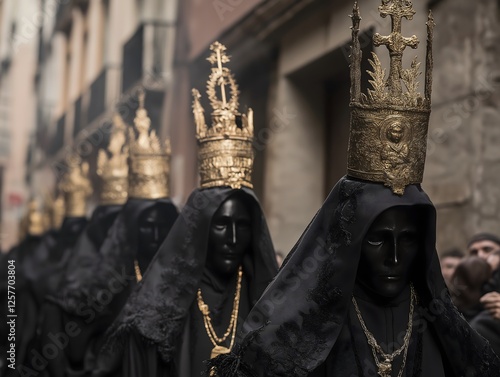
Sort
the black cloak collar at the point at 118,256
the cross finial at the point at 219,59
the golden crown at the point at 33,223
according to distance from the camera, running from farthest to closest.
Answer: the golden crown at the point at 33,223 → the black cloak collar at the point at 118,256 → the cross finial at the point at 219,59

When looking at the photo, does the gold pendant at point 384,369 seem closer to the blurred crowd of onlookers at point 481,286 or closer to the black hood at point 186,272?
the blurred crowd of onlookers at point 481,286

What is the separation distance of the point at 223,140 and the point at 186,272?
835mm

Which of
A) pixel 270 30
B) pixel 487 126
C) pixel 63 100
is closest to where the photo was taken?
pixel 487 126

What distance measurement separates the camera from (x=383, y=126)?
4855mm

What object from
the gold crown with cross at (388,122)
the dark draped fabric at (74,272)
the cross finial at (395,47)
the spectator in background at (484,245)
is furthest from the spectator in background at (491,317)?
the dark draped fabric at (74,272)

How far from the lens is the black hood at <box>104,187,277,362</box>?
21.7 feet

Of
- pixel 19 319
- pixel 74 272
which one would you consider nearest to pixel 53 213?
pixel 19 319

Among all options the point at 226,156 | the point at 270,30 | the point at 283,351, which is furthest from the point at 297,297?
the point at 270,30

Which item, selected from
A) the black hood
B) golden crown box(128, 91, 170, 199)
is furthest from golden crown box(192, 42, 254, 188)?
golden crown box(128, 91, 170, 199)

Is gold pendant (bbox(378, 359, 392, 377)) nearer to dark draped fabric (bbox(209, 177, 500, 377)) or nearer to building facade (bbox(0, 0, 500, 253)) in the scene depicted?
dark draped fabric (bbox(209, 177, 500, 377))

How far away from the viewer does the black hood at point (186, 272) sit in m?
6.61

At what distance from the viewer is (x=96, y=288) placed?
358 inches

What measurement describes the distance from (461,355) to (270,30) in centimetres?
864

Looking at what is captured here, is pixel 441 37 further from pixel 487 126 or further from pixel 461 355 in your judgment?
pixel 461 355
